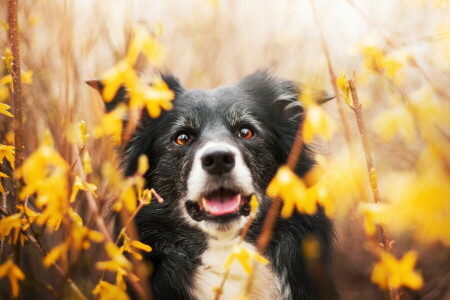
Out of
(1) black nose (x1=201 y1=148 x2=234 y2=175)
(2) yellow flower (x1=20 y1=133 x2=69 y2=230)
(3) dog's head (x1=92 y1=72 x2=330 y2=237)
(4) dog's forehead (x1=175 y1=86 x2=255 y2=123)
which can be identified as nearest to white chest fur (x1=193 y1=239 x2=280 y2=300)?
(3) dog's head (x1=92 y1=72 x2=330 y2=237)

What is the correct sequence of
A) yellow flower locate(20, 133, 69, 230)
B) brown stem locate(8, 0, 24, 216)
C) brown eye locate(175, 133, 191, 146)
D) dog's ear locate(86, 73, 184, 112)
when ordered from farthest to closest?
1. brown eye locate(175, 133, 191, 146)
2. dog's ear locate(86, 73, 184, 112)
3. brown stem locate(8, 0, 24, 216)
4. yellow flower locate(20, 133, 69, 230)

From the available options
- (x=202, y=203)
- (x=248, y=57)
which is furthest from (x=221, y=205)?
(x=248, y=57)

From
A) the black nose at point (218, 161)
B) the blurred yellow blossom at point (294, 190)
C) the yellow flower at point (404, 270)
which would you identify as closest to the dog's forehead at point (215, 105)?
the black nose at point (218, 161)

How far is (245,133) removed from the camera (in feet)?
10.1

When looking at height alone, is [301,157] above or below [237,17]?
below

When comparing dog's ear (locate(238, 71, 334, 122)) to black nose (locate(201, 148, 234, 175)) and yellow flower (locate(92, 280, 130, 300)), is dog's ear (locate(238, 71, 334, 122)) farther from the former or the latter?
yellow flower (locate(92, 280, 130, 300))

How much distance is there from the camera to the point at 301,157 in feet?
10.4

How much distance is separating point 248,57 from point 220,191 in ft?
13.8

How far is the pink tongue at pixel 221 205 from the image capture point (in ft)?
8.64

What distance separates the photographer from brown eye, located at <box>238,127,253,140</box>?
3.08 meters

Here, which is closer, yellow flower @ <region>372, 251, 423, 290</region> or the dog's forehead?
yellow flower @ <region>372, 251, 423, 290</region>

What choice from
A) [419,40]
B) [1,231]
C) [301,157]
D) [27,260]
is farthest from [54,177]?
[27,260]

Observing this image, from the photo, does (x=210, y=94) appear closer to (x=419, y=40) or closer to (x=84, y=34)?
(x=84, y=34)

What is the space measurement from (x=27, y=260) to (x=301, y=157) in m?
2.52
